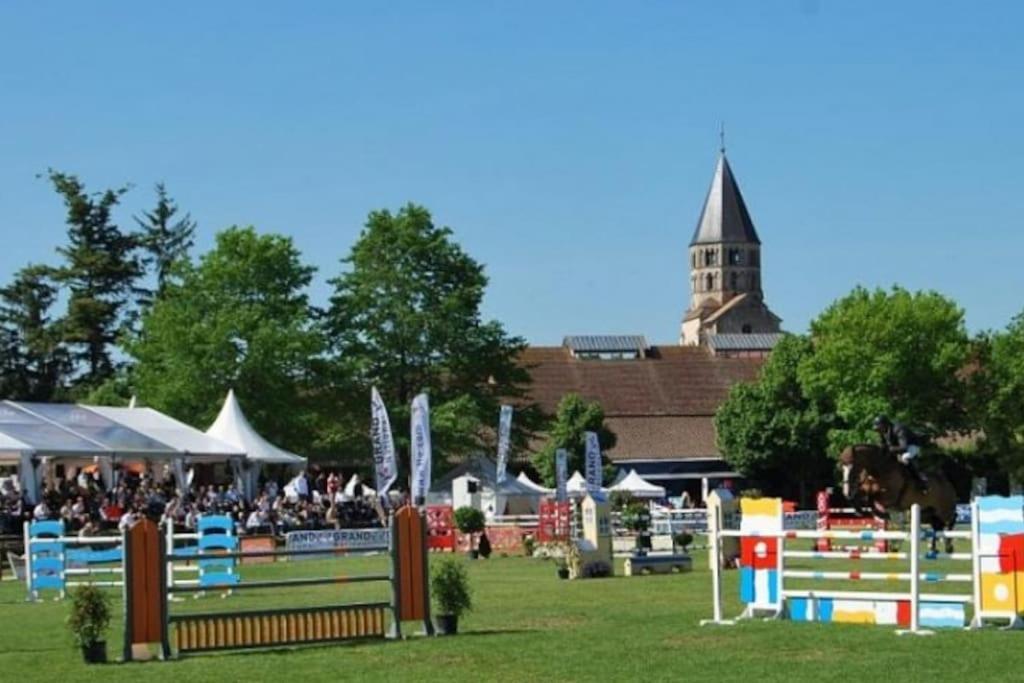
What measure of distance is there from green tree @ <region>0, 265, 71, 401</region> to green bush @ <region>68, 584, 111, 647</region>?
72779 millimetres

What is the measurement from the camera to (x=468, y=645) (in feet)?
56.4

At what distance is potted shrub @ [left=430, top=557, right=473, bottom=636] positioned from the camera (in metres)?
18.6

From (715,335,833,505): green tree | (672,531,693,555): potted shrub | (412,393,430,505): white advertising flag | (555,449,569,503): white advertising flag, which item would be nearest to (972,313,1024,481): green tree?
(715,335,833,505): green tree

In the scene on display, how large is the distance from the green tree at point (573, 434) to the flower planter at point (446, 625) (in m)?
60.6

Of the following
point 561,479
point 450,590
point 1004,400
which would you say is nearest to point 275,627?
point 450,590

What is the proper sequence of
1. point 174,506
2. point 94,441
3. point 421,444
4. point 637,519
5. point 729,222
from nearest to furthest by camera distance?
point 637,519
point 174,506
point 421,444
point 94,441
point 729,222

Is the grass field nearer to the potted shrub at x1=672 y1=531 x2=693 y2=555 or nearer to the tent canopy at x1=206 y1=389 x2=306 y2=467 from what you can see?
the potted shrub at x1=672 y1=531 x2=693 y2=555

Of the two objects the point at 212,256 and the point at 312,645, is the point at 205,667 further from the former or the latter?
the point at 212,256

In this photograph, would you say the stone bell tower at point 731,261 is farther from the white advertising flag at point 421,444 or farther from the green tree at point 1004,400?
the white advertising flag at point 421,444

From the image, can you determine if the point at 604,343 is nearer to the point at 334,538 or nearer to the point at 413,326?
the point at 413,326

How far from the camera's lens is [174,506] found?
4125cm

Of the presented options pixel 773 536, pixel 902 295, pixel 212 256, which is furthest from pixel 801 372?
pixel 773 536

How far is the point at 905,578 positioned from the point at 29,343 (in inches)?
2948

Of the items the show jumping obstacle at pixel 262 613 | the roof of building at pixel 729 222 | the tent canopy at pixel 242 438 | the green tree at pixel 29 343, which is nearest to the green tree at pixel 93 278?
the green tree at pixel 29 343
